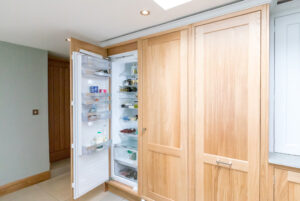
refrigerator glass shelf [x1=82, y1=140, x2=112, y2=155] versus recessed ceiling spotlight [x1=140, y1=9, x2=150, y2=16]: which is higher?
recessed ceiling spotlight [x1=140, y1=9, x2=150, y2=16]

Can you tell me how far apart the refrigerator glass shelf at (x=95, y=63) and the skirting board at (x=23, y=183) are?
7.08 feet

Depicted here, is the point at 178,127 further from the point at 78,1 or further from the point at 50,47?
the point at 50,47

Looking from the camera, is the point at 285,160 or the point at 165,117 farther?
the point at 165,117

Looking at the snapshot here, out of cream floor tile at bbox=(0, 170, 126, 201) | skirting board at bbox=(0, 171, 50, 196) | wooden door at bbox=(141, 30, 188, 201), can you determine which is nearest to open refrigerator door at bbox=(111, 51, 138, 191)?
cream floor tile at bbox=(0, 170, 126, 201)

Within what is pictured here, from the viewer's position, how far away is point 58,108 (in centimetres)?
346

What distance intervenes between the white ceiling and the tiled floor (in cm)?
229

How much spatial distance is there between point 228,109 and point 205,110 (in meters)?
0.21

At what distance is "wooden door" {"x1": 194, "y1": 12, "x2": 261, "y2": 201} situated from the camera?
135 cm

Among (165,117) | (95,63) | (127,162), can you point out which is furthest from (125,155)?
(95,63)

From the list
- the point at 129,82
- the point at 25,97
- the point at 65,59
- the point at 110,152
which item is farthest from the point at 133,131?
the point at 65,59

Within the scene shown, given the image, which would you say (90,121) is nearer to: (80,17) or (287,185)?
(80,17)

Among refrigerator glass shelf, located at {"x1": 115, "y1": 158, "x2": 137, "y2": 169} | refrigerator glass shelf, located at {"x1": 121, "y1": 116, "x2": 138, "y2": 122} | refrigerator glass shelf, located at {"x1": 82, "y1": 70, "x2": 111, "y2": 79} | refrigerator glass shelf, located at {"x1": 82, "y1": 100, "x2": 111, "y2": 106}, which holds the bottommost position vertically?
refrigerator glass shelf, located at {"x1": 115, "y1": 158, "x2": 137, "y2": 169}

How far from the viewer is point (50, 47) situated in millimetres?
2633

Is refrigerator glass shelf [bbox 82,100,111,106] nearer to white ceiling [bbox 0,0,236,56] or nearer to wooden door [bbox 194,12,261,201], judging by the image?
white ceiling [bbox 0,0,236,56]
